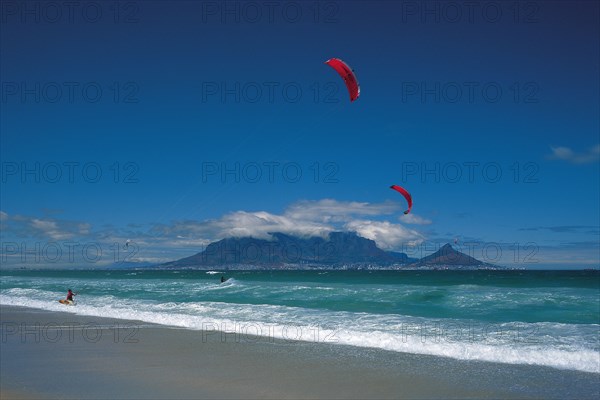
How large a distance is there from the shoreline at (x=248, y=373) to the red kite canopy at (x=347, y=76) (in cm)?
657

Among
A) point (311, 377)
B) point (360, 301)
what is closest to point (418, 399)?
point (311, 377)

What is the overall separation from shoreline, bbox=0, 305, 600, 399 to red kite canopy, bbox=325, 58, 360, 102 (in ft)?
21.6

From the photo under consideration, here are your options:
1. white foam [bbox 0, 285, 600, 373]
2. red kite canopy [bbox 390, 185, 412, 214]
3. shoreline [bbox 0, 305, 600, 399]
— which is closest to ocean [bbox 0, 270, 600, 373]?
white foam [bbox 0, 285, 600, 373]

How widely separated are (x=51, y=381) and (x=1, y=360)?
257 centimetres

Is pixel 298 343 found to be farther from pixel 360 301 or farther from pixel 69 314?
pixel 360 301

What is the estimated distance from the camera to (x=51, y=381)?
8430mm

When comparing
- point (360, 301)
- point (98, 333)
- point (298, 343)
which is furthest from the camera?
point (360, 301)

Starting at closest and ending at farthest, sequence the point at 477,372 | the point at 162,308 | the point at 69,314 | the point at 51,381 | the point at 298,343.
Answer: the point at 51,381 → the point at 477,372 → the point at 298,343 → the point at 69,314 → the point at 162,308

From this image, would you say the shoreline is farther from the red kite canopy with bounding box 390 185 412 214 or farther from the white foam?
the red kite canopy with bounding box 390 185 412 214

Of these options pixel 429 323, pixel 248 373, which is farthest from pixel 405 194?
pixel 248 373

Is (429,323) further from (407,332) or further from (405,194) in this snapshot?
(405,194)

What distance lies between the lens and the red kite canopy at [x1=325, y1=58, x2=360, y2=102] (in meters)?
13.9

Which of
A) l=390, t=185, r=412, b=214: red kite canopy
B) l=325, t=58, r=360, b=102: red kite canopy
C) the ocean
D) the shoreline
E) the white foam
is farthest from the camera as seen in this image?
l=390, t=185, r=412, b=214: red kite canopy

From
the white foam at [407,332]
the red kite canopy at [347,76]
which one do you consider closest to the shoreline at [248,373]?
the white foam at [407,332]
